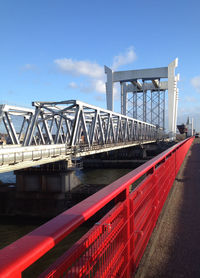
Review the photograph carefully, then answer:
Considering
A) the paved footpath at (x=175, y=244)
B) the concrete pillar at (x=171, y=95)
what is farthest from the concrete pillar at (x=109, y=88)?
the paved footpath at (x=175, y=244)

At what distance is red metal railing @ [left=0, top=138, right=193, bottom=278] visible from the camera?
1.17 meters

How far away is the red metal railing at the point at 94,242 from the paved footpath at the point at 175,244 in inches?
7.6

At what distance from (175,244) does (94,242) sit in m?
2.46

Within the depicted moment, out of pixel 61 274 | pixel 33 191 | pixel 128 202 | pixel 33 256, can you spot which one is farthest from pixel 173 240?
pixel 33 191

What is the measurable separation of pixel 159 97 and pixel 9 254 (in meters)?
75.0

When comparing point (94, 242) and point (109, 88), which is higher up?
point (109, 88)

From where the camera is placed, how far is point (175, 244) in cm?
387

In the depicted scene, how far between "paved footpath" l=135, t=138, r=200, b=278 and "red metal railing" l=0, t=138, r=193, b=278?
194mm

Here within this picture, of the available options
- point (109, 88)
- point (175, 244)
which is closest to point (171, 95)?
point (109, 88)

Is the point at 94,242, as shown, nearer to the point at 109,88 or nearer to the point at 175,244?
the point at 175,244

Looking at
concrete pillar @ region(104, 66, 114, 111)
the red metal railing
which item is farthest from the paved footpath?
concrete pillar @ region(104, 66, 114, 111)

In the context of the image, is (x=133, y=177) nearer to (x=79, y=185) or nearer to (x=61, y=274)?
(x=61, y=274)

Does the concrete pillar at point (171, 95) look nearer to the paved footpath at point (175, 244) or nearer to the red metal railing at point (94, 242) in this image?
the paved footpath at point (175, 244)

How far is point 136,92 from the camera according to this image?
74125mm
